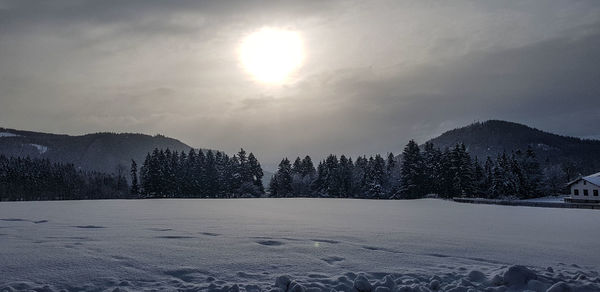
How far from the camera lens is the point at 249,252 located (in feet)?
33.9

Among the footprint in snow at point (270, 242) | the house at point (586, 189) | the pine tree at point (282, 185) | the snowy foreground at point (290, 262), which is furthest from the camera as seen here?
the pine tree at point (282, 185)

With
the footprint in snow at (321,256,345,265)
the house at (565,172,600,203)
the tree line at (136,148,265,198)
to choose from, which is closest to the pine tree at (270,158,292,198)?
the tree line at (136,148,265,198)

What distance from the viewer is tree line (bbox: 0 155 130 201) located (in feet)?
326

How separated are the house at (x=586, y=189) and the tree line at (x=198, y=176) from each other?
6665 centimetres

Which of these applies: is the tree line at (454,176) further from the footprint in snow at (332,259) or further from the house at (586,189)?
the footprint in snow at (332,259)

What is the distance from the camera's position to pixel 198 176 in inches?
3696

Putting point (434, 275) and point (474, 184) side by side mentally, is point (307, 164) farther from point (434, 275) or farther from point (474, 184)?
point (434, 275)

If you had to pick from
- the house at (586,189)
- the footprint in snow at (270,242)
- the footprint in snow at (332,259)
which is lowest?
the footprint in snow at (332,259)

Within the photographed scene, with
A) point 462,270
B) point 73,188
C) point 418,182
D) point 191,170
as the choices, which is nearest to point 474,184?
point 418,182

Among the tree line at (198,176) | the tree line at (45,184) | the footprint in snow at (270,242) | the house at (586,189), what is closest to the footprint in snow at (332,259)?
the footprint in snow at (270,242)

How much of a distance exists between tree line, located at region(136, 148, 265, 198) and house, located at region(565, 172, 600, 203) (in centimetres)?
6665

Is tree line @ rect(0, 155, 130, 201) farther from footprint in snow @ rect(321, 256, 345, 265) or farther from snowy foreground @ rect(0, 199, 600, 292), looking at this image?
footprint in snow @ rect(321, 256, 345, 265)

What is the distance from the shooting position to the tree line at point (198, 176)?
89.2 metres

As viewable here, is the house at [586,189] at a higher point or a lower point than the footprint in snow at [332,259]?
higher
